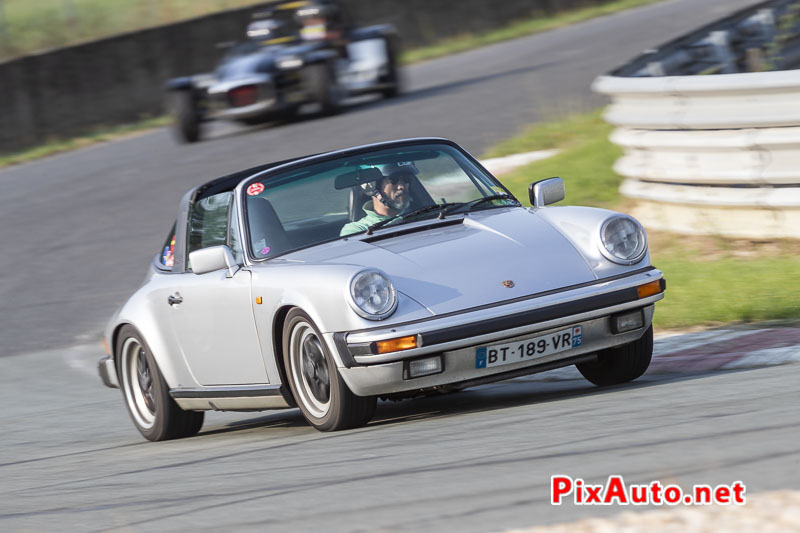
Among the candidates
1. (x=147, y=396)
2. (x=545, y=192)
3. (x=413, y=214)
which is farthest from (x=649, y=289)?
(x=147, y=396)

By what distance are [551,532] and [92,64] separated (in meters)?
22.4

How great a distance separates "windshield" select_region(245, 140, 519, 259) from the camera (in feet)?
20.7

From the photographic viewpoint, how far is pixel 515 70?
21.7 m

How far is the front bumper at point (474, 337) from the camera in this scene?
5316 mm

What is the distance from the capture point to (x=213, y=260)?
246 inches

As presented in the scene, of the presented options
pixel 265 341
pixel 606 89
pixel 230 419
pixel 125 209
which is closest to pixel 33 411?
pixel 230 419

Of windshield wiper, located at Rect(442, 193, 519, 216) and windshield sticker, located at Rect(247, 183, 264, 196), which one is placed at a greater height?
windshield sticker, located at Rect(247, 183, 264, 196)

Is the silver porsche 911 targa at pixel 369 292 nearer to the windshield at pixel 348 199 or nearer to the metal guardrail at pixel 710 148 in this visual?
the windshield at pixel 348 199

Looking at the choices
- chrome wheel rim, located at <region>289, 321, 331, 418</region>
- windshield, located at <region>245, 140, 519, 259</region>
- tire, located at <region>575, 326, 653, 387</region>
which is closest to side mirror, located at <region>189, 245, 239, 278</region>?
windshield, located at <region>245, 140, 519, 259</region>

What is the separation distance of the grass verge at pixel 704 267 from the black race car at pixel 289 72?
22.4ft

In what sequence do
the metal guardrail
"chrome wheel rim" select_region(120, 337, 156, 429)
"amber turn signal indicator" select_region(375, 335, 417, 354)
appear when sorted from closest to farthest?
"amber turn signal indicator" select_region(375, 335, 417, 354) → "chrome wheel rim" select_region(120, 337, 156, 429) → the metal guardrail

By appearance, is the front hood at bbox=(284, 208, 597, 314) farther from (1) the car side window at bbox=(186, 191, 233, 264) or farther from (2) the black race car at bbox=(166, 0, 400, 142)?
(2) the black race car at bbox=(166, 0, 400, 142)

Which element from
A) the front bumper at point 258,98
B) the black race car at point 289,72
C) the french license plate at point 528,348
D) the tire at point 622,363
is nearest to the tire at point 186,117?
the black race car at point 289,72

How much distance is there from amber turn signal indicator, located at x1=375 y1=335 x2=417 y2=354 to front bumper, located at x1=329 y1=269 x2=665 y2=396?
2 centimetres
